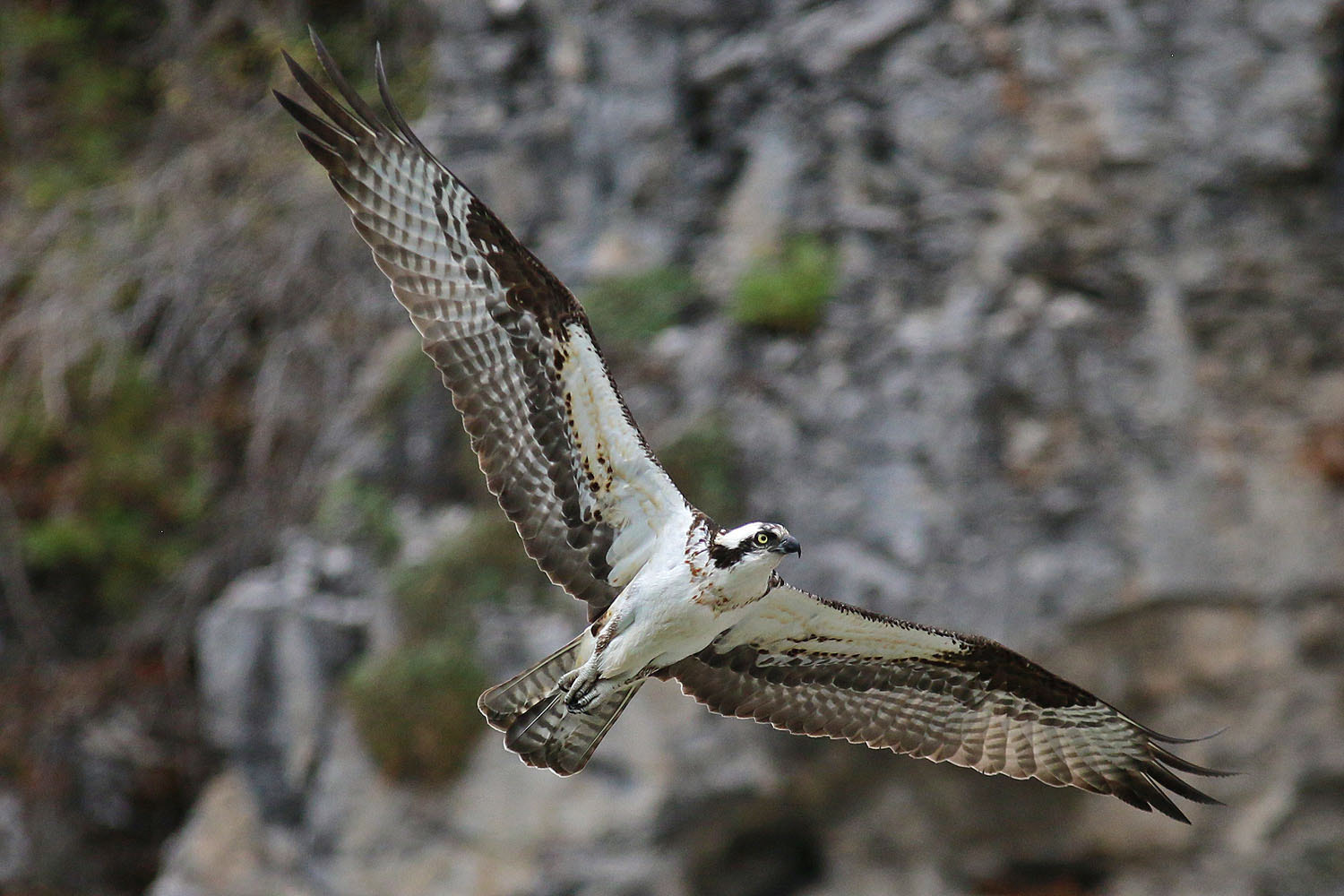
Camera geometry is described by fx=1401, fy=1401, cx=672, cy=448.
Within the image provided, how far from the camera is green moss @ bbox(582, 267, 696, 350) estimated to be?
7.00 meters

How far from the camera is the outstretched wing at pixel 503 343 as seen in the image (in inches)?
156

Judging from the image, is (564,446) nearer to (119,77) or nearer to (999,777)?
(999,777)

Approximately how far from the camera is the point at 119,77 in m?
9.56

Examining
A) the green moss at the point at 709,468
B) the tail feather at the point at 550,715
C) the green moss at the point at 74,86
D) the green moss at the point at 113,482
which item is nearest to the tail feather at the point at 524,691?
the tail feather at the point at 550,715

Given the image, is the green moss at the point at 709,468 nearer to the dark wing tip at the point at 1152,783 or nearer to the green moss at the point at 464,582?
the green moss at the point at 464,582

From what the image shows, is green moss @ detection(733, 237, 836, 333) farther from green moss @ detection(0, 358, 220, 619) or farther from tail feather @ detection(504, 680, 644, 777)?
green moss @ detection(0, 358, 220, 619)

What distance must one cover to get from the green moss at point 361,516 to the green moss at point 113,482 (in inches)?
70.3

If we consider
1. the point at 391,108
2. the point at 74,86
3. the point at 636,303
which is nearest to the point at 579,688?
the point at 391,108

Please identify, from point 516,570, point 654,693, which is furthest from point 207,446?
point 654,693

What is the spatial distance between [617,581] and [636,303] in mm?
3003

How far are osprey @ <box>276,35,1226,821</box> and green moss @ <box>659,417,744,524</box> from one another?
74.3 inches

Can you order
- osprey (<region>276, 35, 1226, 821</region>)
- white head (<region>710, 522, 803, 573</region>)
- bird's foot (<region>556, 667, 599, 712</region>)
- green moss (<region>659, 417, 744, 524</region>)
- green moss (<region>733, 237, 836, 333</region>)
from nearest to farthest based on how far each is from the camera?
1. white head (<region>710, 522, 803, 573</region>)
2. osprey (<region>276, 35, 1226, 821</region>)
3. bird's foot (<region>556, 667, 599, 712</region>)
4. green moss (<region>659, 417, 744, 524</region>)
5. green moss (<region>733, 237, 836, 333</region>)

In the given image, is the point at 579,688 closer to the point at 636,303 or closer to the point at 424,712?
the point at 424,712

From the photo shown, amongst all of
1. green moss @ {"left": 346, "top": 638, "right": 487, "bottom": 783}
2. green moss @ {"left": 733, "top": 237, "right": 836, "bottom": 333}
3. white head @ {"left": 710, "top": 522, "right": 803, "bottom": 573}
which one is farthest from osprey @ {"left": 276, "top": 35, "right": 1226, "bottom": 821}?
green moss @ {"left": 733, "top": 237, "right": 836, "bottom": 333}
